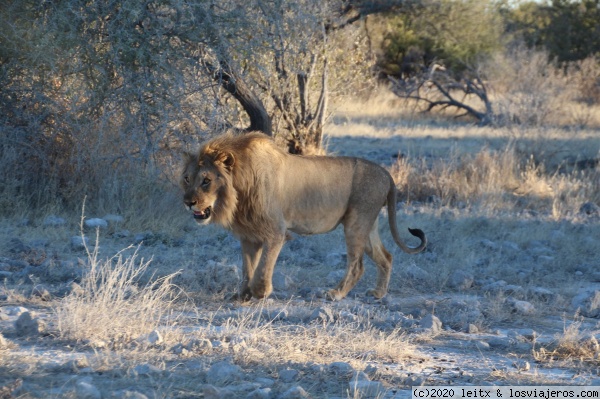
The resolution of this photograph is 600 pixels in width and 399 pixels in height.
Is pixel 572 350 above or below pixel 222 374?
below

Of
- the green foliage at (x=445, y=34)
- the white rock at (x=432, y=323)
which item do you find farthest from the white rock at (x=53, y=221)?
the green foliage at (x=445, y=34)

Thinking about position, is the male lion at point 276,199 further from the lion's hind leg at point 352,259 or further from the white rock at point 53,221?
the white rock at point 53,221

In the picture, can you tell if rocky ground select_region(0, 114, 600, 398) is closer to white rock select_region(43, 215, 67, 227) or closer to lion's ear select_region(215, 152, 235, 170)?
white rock select_region(43, 215, 67, 227)

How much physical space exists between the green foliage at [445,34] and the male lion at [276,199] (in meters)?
20.1

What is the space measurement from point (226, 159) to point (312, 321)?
1.39 meters

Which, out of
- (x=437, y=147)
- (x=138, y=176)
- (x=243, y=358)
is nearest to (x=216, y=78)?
(x=138, y=176)

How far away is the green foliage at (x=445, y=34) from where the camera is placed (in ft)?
91.1

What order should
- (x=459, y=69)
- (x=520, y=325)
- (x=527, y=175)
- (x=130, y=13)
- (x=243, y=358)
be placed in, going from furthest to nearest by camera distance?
(x=459, y=69), (x=527, y=175), (x=130, y=13), (x=520, y=325), (x=243, y=358)

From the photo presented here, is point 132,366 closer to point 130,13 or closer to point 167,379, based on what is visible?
point 167,379

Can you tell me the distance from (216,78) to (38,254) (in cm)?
339

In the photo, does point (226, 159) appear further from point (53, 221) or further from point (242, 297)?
point (53, 221)

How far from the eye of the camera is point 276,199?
22.5 ft

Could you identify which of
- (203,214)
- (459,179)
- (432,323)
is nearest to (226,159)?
(203,214)

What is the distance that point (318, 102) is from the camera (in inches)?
516
